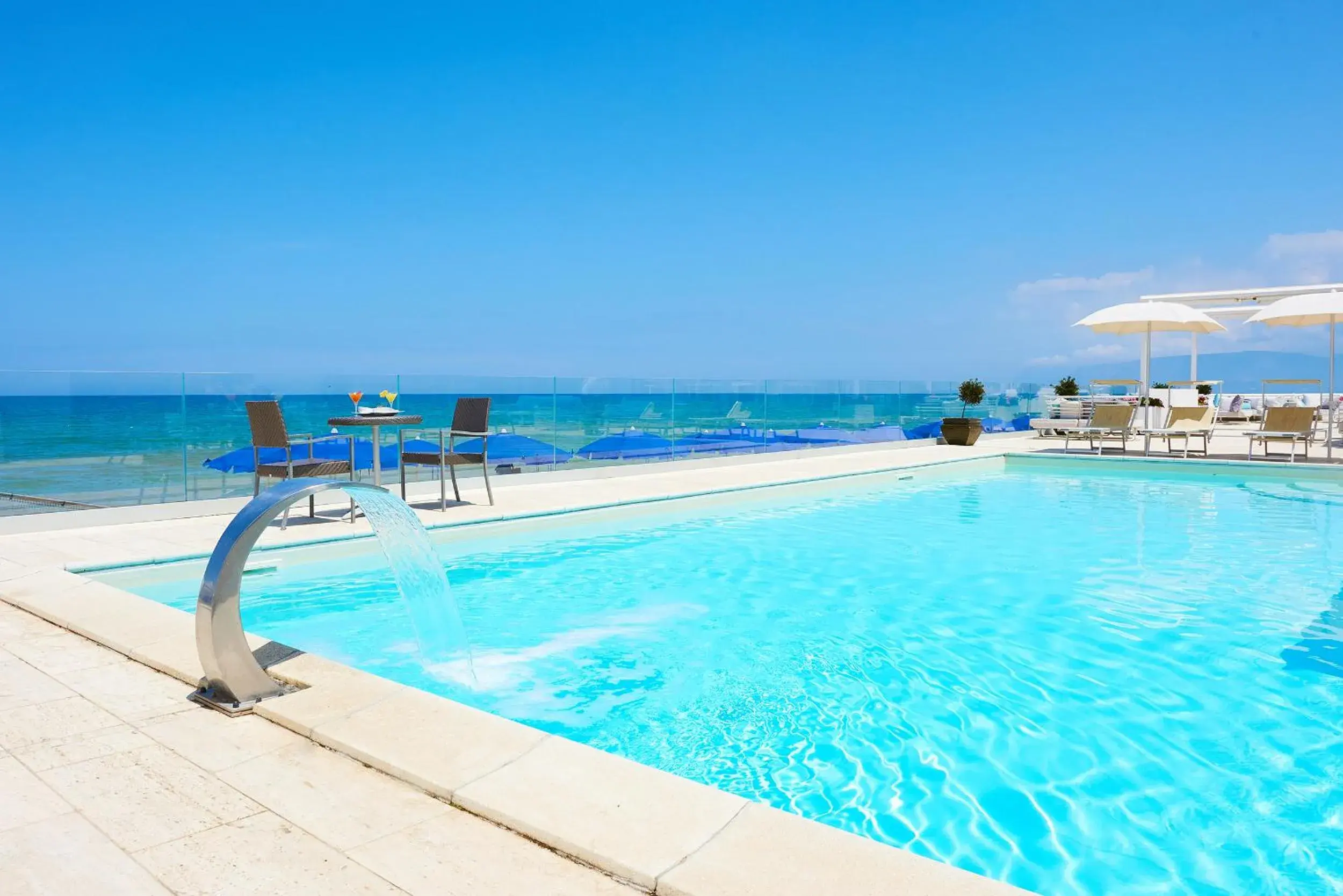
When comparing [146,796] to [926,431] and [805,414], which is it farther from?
[926,431]

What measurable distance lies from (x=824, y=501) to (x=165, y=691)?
685 cm

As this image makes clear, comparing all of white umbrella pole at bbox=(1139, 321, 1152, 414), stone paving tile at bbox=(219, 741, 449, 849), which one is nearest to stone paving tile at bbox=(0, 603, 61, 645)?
stone paving tile at bbox=(219, 741, 449, 849)

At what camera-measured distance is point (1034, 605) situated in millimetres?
4641

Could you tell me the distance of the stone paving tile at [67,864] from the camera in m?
1.60

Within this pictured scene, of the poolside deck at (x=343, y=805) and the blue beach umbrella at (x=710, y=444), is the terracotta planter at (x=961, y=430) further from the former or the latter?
the poolside deck at (x=343, y=805)

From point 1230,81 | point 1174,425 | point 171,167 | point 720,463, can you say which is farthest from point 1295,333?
point 171,167

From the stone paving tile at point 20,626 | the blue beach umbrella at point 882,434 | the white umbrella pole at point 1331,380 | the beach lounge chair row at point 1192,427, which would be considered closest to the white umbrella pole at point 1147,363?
the beach lounge chair row at point 1192,427

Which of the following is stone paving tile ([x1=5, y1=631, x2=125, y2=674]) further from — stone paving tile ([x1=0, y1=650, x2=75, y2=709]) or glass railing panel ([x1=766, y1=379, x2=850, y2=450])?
glass railing panel ([x1=766, y1=379, x2=850, y2=450])

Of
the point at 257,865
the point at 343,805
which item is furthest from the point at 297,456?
the point at 257,865

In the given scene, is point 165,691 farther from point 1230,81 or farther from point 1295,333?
point 1230,81

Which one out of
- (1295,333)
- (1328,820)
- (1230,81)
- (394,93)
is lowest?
(1328,820)

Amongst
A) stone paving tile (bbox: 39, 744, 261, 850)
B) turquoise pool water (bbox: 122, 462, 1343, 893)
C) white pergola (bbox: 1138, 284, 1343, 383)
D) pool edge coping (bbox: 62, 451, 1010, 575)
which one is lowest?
turquoise pool water (bbox: 122, 462, 1343, 893)

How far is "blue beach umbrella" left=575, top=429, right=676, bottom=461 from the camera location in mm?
10117

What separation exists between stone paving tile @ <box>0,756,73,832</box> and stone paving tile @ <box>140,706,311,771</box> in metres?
0.30
